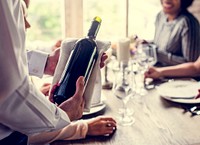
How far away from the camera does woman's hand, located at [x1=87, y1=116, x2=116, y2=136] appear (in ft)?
4.18

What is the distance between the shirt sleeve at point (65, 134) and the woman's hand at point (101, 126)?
2 centimetres

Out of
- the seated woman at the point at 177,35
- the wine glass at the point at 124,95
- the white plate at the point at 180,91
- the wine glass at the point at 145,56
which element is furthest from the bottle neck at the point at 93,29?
the seated woman at the point at 177,35

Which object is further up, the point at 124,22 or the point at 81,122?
the point at 124,22

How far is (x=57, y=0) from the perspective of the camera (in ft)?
9.25

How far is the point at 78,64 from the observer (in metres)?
1.13

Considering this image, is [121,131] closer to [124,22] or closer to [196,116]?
[196,116]

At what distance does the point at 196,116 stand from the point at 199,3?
162cm

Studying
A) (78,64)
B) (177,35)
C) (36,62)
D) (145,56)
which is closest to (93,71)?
(78,64)

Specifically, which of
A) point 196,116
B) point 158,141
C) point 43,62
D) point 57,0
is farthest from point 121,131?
point 57,0

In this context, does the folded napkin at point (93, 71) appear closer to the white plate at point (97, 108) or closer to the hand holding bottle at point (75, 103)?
the hand holding bottle at point (75, 103)

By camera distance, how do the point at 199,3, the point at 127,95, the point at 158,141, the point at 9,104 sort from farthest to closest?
1. the point at 199,3
2. the point at 127,95
3. the point at 158,141
4. the point at 9,104

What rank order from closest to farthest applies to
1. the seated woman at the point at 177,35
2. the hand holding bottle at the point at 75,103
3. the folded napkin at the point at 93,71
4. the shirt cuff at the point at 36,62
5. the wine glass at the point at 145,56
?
the hand holding bottle at the point at 75,103 → the folded napkin at the point at 93,71 → the shirt cuff at the point at 36,62 → the wine glass at the point at 145,56 → the seated woman at the point at 177,35

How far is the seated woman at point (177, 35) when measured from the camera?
2.38 metres

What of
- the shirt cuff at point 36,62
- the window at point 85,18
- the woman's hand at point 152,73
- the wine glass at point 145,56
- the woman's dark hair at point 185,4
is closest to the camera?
the shirt cuff at point 36,62
